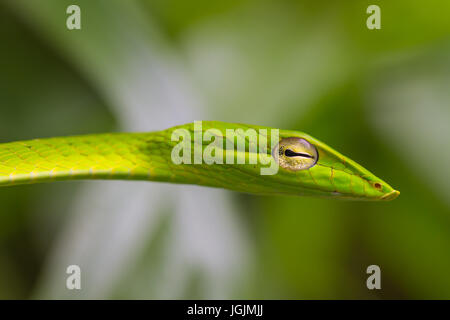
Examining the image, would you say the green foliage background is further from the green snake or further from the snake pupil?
the snake pupil

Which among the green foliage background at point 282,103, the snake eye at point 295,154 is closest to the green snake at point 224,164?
the snake eye at point 295,154

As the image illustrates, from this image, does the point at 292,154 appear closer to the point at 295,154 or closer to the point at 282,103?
the point at 295,154

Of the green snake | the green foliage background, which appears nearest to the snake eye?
the green snake

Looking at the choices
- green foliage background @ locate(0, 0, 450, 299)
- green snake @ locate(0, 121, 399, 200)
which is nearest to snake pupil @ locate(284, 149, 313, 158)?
green snake @ locate(0, 121, 399, 200)

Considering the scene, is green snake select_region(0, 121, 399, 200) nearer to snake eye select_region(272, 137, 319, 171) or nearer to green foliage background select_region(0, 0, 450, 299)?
snake eye select_region(272, 137, 319, 171)

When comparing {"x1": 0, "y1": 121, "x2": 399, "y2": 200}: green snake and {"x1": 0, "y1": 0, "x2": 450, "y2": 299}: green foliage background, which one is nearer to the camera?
{"x1": 0, "y1": 121, "x2": 399, "y2": 200}: green snake
